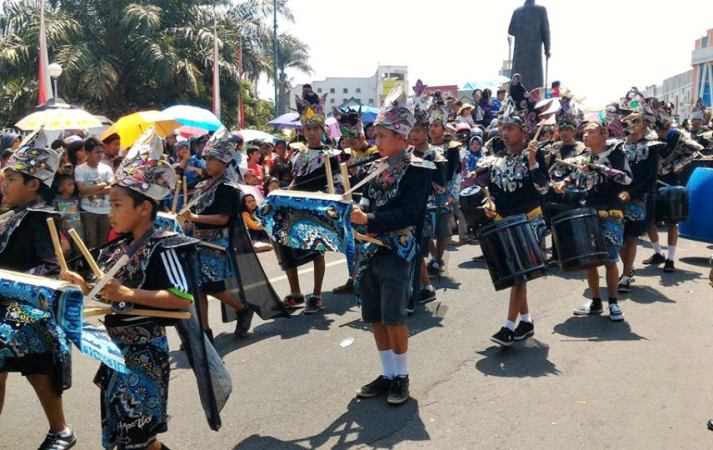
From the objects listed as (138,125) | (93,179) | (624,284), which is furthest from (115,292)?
(138,125)

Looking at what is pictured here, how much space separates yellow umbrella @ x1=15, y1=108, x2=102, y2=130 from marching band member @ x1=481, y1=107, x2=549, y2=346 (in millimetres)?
7602

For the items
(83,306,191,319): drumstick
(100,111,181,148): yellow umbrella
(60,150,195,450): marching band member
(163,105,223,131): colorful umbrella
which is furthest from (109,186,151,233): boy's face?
(163,105,223,131): colorful umbrella

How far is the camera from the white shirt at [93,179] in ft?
28.9

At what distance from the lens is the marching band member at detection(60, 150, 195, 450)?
333cm

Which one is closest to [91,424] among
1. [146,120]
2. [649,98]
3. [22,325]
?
[22,325]

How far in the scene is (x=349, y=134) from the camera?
812cm

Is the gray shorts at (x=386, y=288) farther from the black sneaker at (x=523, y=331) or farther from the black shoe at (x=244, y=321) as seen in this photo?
the black shoe at (x=244, y=321)

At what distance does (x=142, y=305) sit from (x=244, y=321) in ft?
10.7

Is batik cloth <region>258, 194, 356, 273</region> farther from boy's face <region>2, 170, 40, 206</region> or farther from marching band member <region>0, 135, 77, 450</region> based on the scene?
boy's face <region>2, 170, 40, 206</region>

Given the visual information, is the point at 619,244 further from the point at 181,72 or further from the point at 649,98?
the point at 181,72

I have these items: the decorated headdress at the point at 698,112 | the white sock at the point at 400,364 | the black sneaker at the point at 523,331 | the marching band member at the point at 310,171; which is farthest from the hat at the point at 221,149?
the decorated headdress at the point at 698,112

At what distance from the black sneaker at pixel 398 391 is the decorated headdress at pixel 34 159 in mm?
2688

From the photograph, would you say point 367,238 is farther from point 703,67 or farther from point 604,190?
point 703,67

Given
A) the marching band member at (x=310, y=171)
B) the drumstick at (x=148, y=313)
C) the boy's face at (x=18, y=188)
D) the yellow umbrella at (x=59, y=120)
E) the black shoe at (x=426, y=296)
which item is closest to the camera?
the drumstick at (x=148, y=313)
